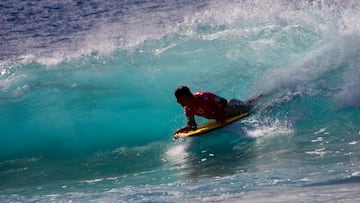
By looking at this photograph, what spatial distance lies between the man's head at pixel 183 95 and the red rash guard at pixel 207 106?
17 cm

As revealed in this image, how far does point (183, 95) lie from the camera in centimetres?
800

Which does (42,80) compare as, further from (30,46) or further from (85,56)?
(30,46)

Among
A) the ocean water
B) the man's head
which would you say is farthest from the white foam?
the man's head

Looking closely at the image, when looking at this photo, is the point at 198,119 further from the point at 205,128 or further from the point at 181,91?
the point at 181,91

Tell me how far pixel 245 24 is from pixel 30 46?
6.61m

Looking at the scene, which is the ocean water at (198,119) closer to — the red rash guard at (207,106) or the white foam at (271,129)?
the white foam at (271,129)

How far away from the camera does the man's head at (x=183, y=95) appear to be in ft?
26.1

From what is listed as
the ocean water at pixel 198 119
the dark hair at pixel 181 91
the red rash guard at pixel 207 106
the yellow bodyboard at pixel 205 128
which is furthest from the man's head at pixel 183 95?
the ocean water at pixel 198 119

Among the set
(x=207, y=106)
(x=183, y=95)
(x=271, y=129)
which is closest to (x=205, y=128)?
(x=207, y=106)

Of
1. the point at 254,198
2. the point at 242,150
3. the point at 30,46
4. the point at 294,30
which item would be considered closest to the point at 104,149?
the point at 242,150

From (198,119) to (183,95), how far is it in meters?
1.67

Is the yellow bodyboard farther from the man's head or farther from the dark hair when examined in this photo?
the dark hair

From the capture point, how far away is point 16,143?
32.9 feet

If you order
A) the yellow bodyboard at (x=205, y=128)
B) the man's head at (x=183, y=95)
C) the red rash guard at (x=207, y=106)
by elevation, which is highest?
the man's head at (x=183, y=95)
